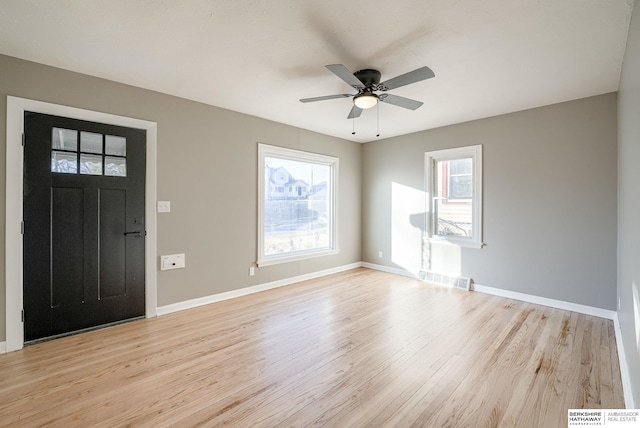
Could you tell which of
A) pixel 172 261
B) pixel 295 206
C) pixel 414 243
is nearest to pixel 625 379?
pixel 414 243

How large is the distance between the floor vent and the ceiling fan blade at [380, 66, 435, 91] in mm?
3345

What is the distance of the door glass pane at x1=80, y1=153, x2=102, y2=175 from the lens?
3.00 metres

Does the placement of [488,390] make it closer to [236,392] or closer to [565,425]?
[565,425]

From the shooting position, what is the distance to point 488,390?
2064mm

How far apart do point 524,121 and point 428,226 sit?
2.05m

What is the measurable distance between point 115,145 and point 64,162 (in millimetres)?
488

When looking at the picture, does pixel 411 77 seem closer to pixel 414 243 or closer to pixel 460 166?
pixel 460 166

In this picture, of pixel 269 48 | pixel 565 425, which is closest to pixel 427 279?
pixel 565 425

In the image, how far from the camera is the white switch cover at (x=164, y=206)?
137 inches

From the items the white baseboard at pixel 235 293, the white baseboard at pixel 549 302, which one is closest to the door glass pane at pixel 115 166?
the white baseboard at pixel 235 293

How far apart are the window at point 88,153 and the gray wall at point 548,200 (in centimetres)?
446

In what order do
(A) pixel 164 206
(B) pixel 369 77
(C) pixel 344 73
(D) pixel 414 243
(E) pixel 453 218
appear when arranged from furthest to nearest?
(D) pixel 414 243 < (E) pixel 453 218 < (A) pixel 164 206 < (B) pixel 369 77 < (C) pixel 344 73

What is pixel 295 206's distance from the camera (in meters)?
5.07

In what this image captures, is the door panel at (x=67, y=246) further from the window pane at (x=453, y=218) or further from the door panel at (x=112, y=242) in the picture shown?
the window pane at (x=453, y=218)
